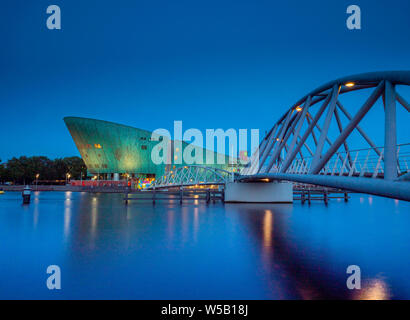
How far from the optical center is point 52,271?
45.0ft

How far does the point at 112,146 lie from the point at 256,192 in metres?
69.8

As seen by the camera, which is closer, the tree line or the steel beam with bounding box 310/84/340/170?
the steel beam with bounding box 310/84/340/170

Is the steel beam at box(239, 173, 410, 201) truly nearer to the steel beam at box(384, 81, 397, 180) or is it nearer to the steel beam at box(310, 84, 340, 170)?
the steel beam at box(384, 81, 397, 180)

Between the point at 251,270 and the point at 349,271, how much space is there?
434 centimetres

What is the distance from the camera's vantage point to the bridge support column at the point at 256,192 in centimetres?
4978

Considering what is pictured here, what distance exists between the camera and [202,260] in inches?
631

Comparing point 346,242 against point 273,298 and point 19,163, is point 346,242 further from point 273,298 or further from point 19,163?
point 19,163

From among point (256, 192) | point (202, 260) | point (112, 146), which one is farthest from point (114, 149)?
point (202, 260)

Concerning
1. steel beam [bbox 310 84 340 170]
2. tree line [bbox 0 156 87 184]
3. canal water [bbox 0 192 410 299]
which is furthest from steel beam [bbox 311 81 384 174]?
tree line [bbox 0 156 87 184]

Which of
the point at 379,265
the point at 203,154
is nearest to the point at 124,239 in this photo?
the point at 379,265

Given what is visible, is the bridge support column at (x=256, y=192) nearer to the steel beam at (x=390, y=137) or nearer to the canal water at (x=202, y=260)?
the canal water at (x=202, y=260)

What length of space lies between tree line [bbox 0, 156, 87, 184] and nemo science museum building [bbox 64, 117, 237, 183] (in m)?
23.0

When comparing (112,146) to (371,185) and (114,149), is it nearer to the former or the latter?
(114,149)

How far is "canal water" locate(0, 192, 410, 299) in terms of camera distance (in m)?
11.1
